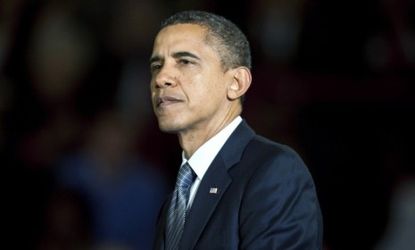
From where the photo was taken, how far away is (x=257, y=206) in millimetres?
3406

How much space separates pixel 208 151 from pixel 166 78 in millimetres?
309

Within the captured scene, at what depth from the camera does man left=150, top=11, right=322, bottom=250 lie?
11.2ft

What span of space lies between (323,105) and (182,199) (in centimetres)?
331

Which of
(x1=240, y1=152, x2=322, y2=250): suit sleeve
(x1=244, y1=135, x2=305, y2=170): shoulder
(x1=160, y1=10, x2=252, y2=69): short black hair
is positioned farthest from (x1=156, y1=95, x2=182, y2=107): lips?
(x1=240, y1=152, x2=322, y2=250): suit sleeve

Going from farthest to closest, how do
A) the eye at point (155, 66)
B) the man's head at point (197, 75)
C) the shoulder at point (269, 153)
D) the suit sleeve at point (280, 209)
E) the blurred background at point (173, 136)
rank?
1. the blurred background at point (173, 136)
2. the eye at point (155, 66)
3. the man's head at point (197, 75)
4. the shoulder at point (269, 153)
5. the suit sleeve at point (280, 209)

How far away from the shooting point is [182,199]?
383 centimetres

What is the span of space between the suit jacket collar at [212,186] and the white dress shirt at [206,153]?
0.14 ft

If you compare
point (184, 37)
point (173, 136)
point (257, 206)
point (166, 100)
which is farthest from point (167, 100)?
point (173, 136)

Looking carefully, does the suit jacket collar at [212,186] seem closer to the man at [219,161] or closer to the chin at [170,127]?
the man at [219,161]

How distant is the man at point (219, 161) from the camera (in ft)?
11.2

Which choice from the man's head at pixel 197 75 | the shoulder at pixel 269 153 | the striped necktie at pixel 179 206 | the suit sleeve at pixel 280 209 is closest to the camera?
the suit sleeve at pixel 280 209

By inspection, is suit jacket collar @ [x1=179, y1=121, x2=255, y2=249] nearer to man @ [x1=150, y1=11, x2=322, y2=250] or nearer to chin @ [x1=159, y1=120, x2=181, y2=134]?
man @ [x1=150, y1=11, x2=322, y2=250]

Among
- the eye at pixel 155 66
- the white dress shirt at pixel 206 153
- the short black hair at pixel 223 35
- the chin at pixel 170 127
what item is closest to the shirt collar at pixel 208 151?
the white dress shirt at pixel 206 153

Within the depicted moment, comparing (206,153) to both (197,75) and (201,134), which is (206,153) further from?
(197,75)
